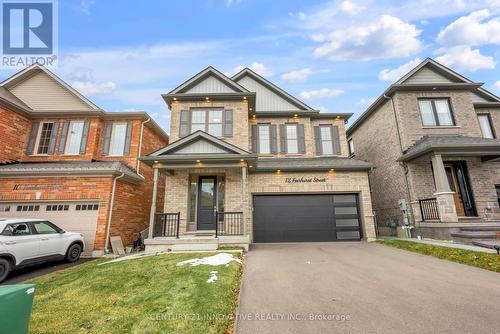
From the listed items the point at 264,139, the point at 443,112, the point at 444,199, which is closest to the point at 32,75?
the point at 264,139

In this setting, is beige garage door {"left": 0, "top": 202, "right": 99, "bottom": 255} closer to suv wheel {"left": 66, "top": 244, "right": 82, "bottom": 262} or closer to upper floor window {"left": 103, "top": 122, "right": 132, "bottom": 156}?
suv wheel {"left": 66, "top": 244, "right": 82, "bottom": 262}

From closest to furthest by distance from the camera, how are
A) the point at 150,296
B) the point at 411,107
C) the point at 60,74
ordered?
the point at 150,296 → the point at 411,107 → the point at 60,74

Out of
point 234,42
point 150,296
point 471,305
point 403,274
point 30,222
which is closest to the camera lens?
point 471,305

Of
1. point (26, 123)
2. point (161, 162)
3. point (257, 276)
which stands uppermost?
point (26, 123)

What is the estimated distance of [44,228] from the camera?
7617 millimetres

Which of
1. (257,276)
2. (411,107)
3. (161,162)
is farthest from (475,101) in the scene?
(161,162)

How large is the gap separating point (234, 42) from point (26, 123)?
15190mm

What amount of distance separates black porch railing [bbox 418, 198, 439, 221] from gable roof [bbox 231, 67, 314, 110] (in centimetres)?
764

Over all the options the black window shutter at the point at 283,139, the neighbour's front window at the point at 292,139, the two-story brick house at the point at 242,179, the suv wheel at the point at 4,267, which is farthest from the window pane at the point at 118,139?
the neighbour's front window at the point at 292,139

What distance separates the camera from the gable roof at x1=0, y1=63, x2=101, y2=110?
40.2ft

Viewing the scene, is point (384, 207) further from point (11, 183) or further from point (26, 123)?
point (26, 123)

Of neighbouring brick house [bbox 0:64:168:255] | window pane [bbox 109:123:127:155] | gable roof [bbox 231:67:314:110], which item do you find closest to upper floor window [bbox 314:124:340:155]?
gable roof [bbox 231:67:314:110]

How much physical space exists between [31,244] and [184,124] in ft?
24.9

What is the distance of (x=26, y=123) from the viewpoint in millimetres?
12008
